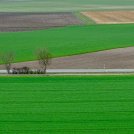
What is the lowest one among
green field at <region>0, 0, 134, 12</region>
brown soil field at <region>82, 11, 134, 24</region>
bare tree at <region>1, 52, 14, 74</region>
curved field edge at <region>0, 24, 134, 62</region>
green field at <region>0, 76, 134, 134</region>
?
green field at <region>0, 0, 134, 12</region>

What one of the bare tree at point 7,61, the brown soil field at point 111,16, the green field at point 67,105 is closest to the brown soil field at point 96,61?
the bare tree at point 7,61

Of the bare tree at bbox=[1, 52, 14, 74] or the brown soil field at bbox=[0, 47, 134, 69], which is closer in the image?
the bare tree at bbox=[1, 52, 14, 74]

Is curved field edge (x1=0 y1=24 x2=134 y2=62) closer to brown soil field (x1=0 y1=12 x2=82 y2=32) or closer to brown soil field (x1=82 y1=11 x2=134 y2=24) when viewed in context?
brown soil field (x1=0 y1=12 x2=82 y2=32)

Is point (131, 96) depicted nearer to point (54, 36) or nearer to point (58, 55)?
point (58, 55)

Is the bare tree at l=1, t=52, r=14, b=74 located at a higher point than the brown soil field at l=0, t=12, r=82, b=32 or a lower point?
higher

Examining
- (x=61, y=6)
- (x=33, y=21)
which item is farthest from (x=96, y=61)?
(x=61, y=6)

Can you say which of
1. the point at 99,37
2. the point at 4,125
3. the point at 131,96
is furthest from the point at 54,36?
the point at 4,125

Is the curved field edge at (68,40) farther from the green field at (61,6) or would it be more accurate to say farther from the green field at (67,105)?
the green field at (61,6)

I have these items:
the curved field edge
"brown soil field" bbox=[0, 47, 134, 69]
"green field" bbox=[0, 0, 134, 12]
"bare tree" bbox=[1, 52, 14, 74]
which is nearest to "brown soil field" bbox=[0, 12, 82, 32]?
the curved field edge
